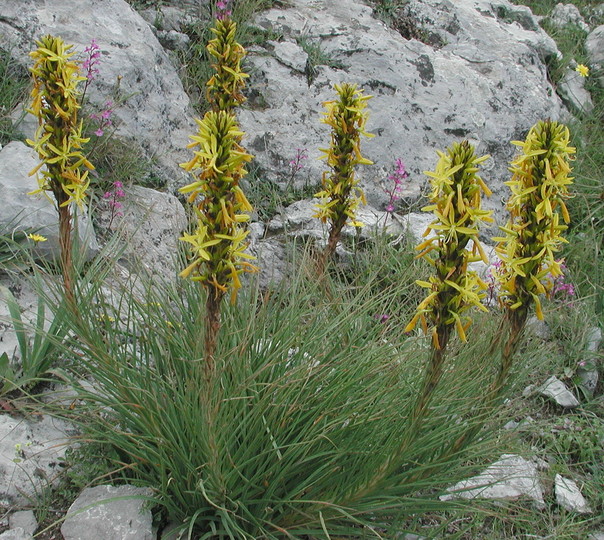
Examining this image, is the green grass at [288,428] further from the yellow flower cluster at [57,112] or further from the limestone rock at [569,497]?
the yellow flower cluster at [57,112]

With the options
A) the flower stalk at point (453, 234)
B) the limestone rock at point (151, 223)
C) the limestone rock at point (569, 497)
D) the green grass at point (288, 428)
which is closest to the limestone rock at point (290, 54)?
the limestone rock at point (151, 223)

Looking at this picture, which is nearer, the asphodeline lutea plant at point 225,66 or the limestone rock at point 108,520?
the limestone rock at point 108,520

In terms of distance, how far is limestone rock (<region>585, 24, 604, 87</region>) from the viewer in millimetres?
7672

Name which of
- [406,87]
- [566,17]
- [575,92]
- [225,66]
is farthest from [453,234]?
[566,17]

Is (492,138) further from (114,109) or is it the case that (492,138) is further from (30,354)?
(30,354)

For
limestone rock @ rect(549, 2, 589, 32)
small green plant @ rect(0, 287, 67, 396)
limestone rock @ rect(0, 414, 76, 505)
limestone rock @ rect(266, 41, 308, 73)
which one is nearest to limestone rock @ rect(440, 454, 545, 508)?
limestone rock @ rect(0, 414, 76, 505)

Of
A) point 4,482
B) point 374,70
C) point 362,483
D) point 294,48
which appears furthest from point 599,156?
point 4,482

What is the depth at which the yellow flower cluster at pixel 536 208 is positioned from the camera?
2.05 metres

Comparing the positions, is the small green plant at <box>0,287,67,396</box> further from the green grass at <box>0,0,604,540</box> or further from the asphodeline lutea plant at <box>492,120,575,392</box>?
the asphodeline lutea plant at <box>492,120,575,392</box>

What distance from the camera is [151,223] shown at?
446 cm

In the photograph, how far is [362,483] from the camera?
250 cm

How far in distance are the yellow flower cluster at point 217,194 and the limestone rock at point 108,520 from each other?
1.16 m

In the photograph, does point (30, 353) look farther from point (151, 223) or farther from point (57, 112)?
point (151, 223)

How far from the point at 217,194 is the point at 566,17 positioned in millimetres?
8373
